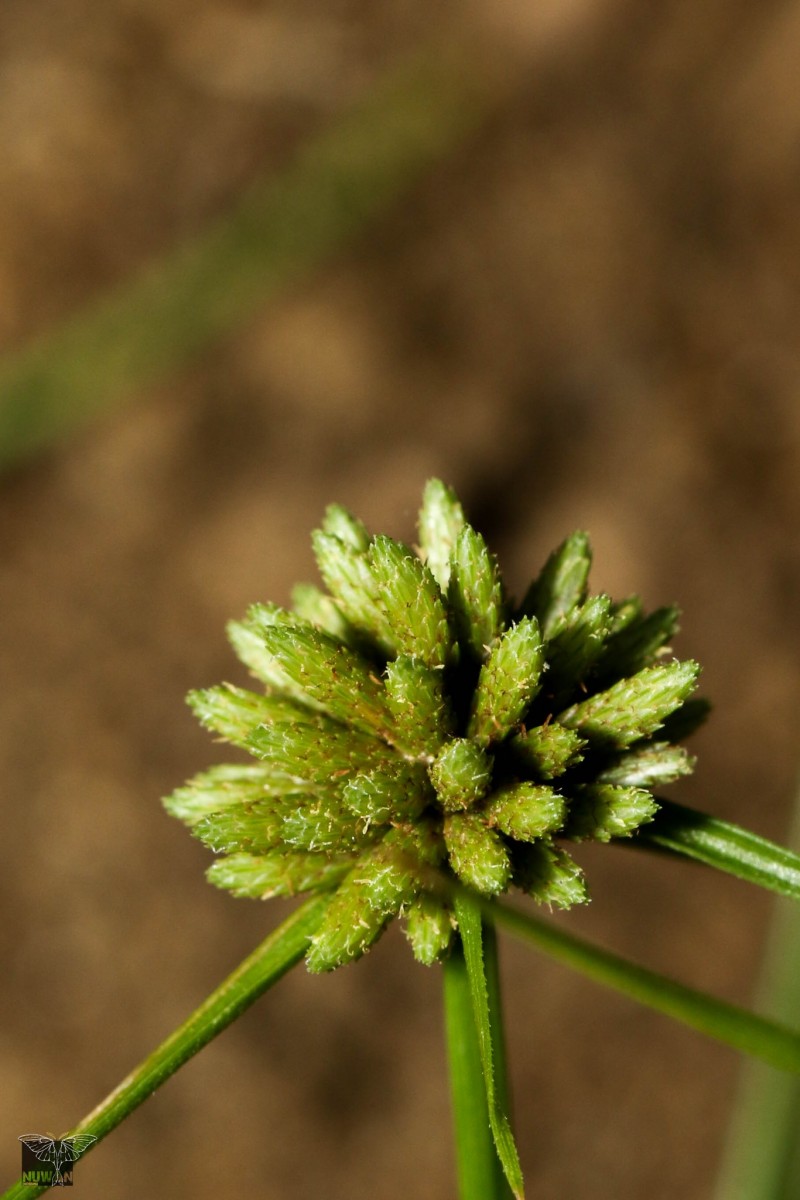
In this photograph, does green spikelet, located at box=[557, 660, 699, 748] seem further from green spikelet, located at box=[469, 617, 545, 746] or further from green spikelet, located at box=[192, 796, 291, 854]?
green spikelet, located at box=[192, 796, 291, 854]

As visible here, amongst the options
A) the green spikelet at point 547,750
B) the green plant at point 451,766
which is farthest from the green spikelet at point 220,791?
the green spikelet at point 547,750

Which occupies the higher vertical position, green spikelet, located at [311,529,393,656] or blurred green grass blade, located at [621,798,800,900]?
green spikelet, located at [311,529,393,656]

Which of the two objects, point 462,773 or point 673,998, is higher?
point 462,773

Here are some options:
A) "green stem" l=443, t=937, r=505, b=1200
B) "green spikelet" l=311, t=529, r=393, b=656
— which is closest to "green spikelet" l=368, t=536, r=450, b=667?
"green spikelet" l=311, t=529, r=393, b=656

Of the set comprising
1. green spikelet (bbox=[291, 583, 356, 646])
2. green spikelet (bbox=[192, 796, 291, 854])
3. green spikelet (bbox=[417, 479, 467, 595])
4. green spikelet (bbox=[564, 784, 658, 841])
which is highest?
green spikelet (bbox=[417, 479, 467, 595])

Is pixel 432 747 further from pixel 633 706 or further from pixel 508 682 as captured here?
pixel 633 706

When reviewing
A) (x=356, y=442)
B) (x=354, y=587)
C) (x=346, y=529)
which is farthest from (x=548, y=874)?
(x=356, y=442)

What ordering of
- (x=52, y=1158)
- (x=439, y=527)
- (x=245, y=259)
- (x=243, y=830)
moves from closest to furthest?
(x=52, y=1158) → (x=243, y=830) → (x=439, y=527) → (x=245, y=259)
